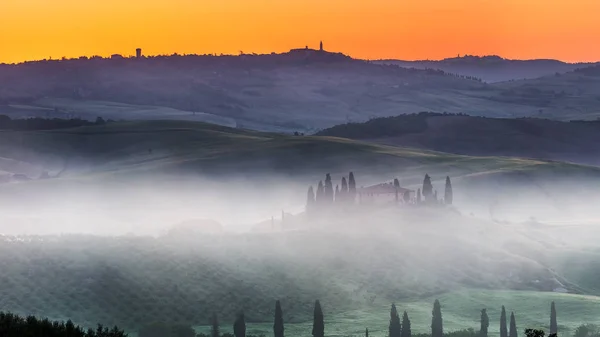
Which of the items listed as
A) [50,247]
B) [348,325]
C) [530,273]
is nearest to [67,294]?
[50,247]

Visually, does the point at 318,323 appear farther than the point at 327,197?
No

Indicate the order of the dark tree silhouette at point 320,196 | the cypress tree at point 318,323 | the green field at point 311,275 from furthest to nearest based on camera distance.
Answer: the dark tree silhouette at point 320,196
the green field at point 311,275
the cypress tree at point 318,323

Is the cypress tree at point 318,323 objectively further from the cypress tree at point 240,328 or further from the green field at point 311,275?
the green field at point 311,275

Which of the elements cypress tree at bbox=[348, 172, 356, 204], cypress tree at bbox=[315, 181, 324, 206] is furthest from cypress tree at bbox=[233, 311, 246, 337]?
cypress tree at bbox=[348, 172, 356, 204]

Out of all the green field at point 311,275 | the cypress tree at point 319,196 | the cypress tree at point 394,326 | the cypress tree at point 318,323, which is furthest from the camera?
the cypress tree at point 319,196

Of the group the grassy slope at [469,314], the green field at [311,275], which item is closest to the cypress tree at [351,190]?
the green field at [311,275]

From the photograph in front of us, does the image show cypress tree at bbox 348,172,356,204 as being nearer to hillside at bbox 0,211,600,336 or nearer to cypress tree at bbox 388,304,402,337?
hillside at bbox 0,211,600,336

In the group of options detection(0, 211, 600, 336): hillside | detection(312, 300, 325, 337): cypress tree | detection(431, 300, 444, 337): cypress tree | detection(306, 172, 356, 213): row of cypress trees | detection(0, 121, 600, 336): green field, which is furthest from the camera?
detection(306, 172, 356, 213): row of cypress trees

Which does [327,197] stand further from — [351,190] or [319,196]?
[351,190]

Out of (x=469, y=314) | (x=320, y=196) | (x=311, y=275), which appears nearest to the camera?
(x=469, y=314)

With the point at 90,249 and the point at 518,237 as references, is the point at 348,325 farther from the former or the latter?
the point at 518,237

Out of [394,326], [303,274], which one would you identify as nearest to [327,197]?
[303,274]

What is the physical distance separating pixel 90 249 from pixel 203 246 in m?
17.0

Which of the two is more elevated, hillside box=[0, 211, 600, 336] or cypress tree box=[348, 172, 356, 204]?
cypress tree box=[348, 172, 356, 204]
